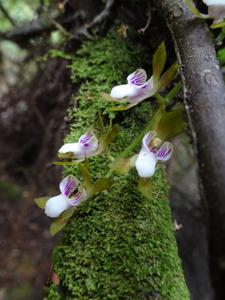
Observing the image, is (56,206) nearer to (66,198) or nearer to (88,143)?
(66,198)

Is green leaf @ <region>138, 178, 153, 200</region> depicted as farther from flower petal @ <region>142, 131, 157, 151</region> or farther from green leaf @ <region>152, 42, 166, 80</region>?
green leaf @ <region>152, 42, 166, 80</region>

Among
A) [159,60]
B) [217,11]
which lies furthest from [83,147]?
[217,11]

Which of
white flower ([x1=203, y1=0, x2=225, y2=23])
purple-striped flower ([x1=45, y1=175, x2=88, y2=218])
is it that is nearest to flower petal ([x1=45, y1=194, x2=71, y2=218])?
purple-striped flower ([x1=45, y1=175, x2=88, y2=218])

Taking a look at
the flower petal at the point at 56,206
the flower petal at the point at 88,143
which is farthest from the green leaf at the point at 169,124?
the flower petal at the point at 56,206

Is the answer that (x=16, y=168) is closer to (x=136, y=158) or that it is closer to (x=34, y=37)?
(x=34, y=37)

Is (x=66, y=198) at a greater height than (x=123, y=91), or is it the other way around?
(x=123, y=91)
